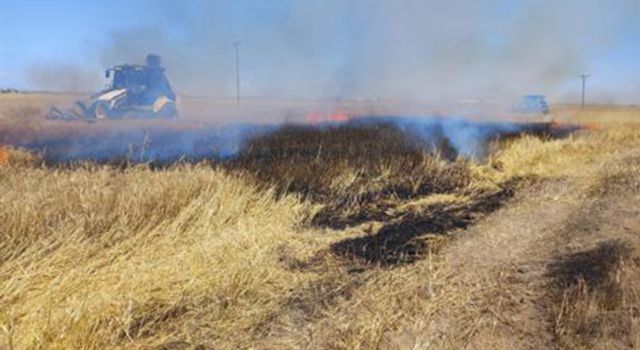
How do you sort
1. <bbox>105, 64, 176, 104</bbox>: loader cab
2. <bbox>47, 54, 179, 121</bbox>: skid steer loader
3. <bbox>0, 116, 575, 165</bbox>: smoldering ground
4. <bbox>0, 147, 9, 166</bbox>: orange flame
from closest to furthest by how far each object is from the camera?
<bbox>0, 147, 9, 166</bbox>: orange flame < <bbox>0, 116, 575, 165</bbox>: smoldering ground < <bbox>47, 54, 179, 121</bbox>: skid steer loader < <bbox>105, 64, 176, 104</bbox>: loader cab

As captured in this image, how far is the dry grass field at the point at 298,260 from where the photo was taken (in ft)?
15.4

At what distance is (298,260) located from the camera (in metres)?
6.80

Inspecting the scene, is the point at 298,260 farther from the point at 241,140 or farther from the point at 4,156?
the point at 241,140

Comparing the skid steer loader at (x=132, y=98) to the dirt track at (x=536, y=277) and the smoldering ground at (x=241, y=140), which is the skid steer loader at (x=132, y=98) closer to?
the smoldering ground at (x=241, y=140)

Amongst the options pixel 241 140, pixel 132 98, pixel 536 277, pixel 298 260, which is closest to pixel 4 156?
pixel 241 140

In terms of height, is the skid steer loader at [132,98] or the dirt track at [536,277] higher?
the skid steer loader at [132,98]

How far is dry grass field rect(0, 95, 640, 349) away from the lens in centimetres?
468

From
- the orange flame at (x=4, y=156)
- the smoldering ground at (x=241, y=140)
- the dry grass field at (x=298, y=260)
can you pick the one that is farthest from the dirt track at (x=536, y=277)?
the orange flame at (x=4, y=156)

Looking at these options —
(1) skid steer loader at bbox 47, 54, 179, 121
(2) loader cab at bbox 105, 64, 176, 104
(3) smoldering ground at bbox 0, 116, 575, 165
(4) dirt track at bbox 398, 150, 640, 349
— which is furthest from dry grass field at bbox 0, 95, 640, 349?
(2) loader cab at bbox 105, 64, 176, 104

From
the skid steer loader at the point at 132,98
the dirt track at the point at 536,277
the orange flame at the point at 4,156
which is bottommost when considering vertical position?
the dirt track at the point at 536,277

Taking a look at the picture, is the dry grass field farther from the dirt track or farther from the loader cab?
the loader cab

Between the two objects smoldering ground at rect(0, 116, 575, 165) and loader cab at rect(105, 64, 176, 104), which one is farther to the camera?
loader cab at rect(105, 64, 176, 104)

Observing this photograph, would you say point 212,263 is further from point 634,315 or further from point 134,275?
point 634,315

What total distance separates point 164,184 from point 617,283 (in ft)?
16.2
